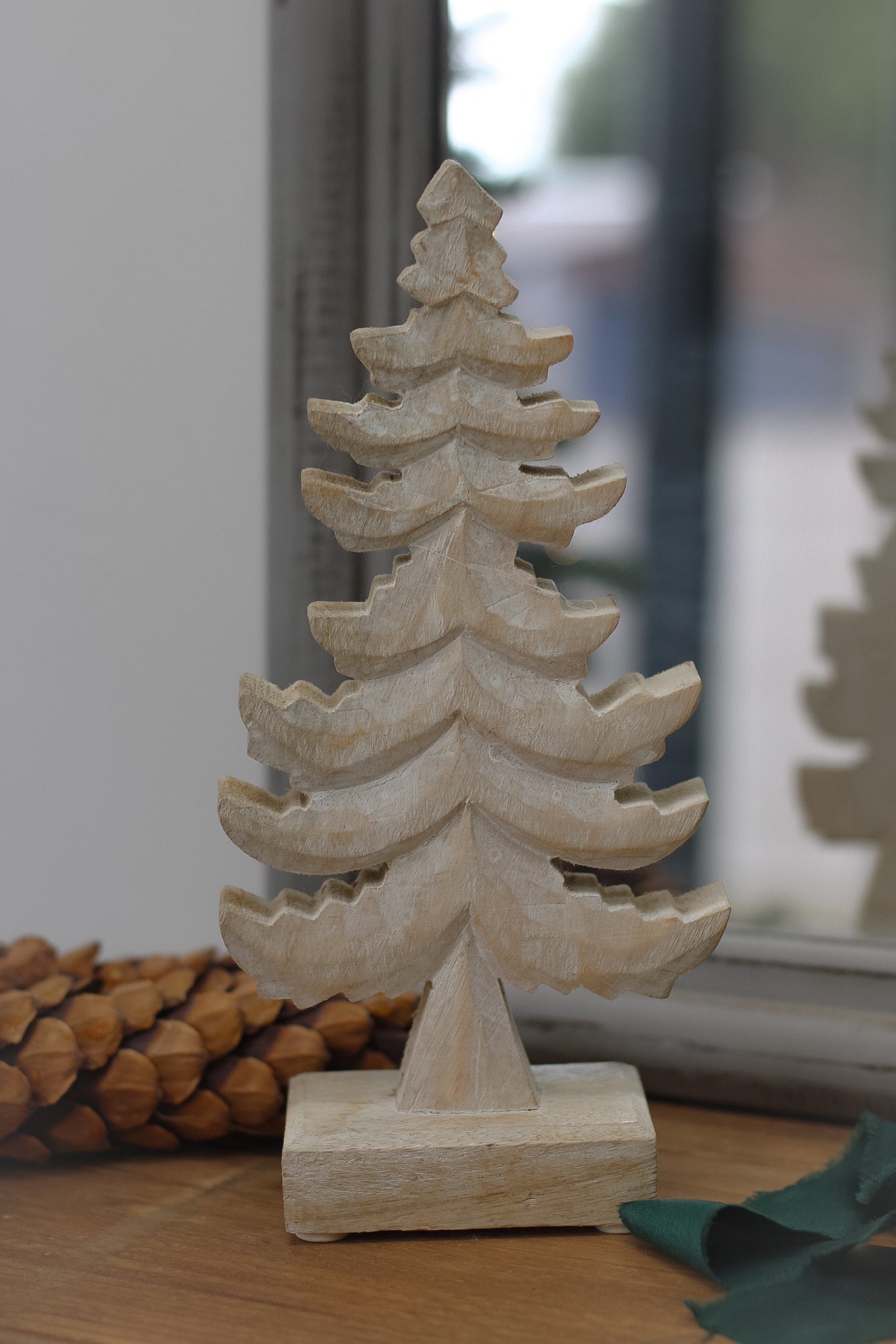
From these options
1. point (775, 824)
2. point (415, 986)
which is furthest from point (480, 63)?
point (775, 824)

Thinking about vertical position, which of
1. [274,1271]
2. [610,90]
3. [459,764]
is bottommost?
[274,1271]

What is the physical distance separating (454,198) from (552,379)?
31.1 inches

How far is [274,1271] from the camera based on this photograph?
35cm

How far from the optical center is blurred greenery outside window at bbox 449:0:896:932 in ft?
3.85

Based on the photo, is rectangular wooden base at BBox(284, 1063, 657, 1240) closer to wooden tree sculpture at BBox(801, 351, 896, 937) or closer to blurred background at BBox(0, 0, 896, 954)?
blurred background at BBox(0, 0, 896, 954)

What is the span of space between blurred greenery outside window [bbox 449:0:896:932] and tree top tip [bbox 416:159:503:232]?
2.53ft

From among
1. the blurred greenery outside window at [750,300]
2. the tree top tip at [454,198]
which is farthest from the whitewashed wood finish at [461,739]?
the blurred greenery outside window at [750,300]

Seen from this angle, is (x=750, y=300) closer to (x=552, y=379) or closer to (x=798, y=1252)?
(x=552, y=379)

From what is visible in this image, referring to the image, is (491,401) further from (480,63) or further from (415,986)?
(480,63)

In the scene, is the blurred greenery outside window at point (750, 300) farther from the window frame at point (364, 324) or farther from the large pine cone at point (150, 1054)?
the large pine cone at point (150, 1054)

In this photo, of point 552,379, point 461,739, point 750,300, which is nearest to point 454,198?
point 461,739

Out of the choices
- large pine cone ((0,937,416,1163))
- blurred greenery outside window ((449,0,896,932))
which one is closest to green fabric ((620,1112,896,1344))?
large pine cone ((0,937,416,1163))

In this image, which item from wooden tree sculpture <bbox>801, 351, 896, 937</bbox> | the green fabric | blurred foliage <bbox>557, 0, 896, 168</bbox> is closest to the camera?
the green fabric

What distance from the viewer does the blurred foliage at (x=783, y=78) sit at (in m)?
1.16
